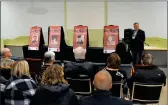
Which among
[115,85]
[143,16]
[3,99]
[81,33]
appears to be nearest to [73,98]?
[3,99]

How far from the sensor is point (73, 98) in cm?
262

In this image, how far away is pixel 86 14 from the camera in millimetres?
9195

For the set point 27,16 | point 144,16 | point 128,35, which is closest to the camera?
point 128,35

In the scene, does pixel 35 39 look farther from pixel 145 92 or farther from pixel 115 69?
pixel 145 92

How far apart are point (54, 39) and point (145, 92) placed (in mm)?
4599

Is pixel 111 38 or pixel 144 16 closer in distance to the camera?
pixel 111 38

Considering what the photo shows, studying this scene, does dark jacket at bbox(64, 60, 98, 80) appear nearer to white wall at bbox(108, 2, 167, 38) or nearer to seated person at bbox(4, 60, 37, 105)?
seated person at bbox(4, 60, 37, 105)

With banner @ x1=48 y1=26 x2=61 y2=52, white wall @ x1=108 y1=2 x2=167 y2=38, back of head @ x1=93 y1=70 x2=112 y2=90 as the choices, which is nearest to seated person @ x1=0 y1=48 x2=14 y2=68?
back of head @ x1=93 y1=70 x2=112 y2=90

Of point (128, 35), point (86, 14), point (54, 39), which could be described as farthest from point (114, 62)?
point (86, 14)

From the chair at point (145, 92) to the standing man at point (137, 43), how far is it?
3.64 m

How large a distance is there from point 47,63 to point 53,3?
214 inches

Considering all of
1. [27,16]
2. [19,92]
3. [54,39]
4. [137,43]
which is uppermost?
[27,16]

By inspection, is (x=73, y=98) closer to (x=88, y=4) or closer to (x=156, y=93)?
(x=156, y=93)

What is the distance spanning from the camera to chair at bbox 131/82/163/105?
12.0 feet
